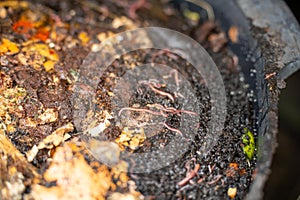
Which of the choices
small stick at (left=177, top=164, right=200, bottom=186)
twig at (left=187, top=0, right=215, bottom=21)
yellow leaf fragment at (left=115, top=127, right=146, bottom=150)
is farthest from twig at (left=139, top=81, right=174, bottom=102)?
twig at (left=187, top=0, right=215, bottom=21)

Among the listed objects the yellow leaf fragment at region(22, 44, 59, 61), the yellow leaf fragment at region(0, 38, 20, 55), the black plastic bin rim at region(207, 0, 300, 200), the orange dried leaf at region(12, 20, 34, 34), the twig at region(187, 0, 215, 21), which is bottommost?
the yellow leaf fragment at region(0, 38, 20, 55)

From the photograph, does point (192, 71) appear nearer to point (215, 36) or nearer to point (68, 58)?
point (215, 36)

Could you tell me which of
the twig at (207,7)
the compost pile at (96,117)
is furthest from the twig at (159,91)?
the twig at (207,7)

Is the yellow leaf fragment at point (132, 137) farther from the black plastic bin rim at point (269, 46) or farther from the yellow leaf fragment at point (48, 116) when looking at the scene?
the black plastic bin rim at point (269, 46)

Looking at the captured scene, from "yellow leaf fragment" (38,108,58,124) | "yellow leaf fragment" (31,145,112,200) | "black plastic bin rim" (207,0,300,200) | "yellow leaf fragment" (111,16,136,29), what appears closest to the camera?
"yellow leaf fragment" (31,145,112,200)

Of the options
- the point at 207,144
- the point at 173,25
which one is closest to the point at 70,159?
the point at 207,144

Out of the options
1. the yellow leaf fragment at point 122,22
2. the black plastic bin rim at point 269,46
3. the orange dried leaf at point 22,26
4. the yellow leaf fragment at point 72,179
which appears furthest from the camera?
the yellow leaf fragment at point 122,22

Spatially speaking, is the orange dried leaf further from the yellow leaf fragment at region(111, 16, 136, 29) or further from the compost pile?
the yellow leaf fragment at region(111, 16, 136, 29)

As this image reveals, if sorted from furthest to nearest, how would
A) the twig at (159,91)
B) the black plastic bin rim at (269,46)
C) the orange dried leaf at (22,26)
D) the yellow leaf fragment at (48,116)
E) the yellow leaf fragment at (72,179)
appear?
the orange dried leaf at (22,26) → the twig at (159,91) → the yellow leaf fragment at (48,116) → the black plastic bin rim at (269,46) → the yellow leaf fragment at (72,179)
